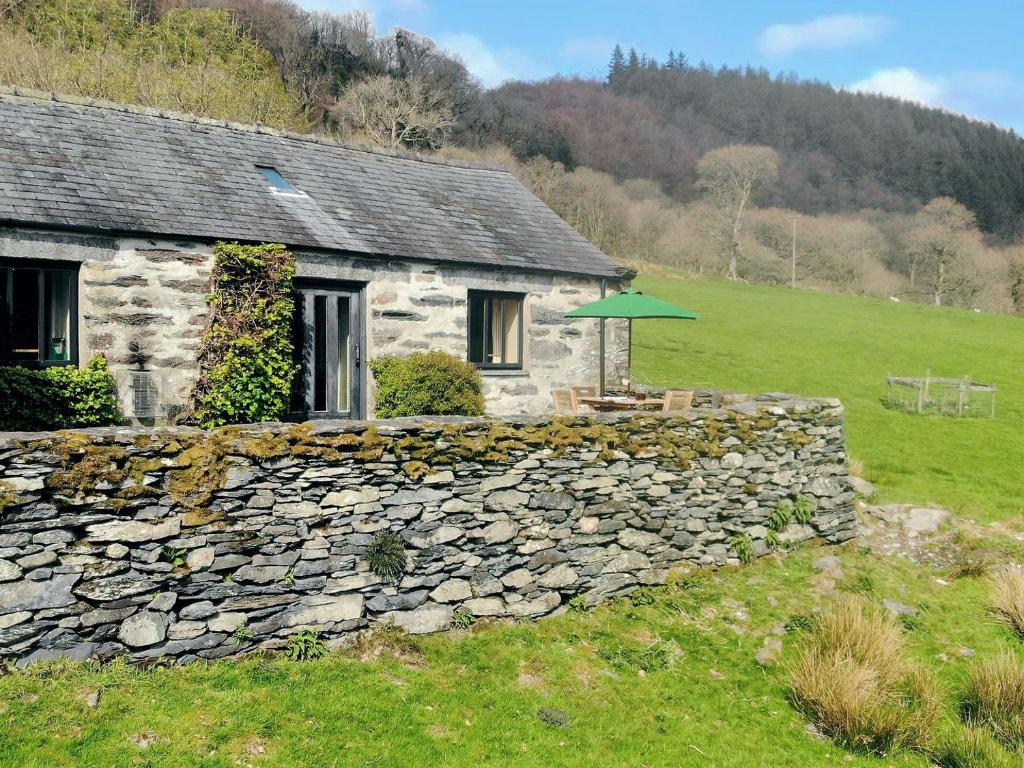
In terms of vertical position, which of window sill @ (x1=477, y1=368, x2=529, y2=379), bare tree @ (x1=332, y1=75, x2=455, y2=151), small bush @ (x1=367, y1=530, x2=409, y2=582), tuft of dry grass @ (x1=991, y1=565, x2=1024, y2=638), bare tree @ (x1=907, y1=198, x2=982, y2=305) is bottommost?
tuft of dry grass @ (x1=991, y1=565, x2=1024, y2=638)

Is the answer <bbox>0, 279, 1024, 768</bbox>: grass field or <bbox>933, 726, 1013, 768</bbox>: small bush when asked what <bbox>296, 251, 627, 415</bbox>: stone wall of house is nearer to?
<bbox>0, 279, 1024, 768</bbox>: grass field

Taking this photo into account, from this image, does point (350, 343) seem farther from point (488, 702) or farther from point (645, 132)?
point (645, 132)

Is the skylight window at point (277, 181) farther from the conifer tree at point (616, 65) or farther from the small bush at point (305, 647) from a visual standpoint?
the conifer tree at point (616, 65)

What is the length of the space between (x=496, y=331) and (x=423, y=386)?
2394 mm

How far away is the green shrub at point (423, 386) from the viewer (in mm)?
11297

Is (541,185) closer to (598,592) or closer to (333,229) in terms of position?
(333,229)

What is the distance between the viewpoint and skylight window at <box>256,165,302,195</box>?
1211 cm

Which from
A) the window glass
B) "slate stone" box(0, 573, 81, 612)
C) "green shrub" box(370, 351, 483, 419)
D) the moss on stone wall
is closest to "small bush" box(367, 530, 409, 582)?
the moss on stone wall

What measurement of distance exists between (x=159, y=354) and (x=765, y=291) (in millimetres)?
33073

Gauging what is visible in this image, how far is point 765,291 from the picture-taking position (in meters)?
38.6

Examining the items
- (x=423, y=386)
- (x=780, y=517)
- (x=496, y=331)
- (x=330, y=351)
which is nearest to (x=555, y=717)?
(x=780, y=517)

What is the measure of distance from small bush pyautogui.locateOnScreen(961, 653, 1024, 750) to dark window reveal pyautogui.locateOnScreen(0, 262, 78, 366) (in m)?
10.0

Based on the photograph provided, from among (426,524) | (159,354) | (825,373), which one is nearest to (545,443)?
(426,524)

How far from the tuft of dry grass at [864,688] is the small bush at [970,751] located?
6.3 inches
